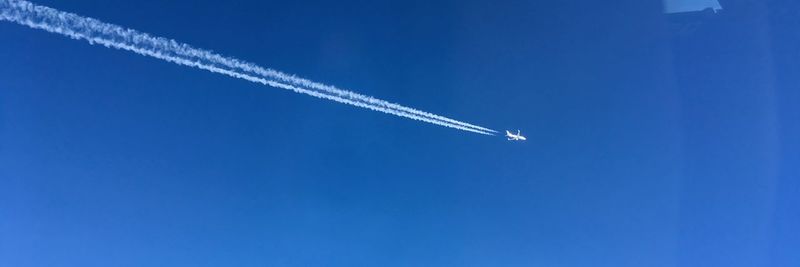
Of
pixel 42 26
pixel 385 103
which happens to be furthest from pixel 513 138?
pixel 42 26

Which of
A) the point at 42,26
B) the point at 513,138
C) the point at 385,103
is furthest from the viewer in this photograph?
the point at 513,138

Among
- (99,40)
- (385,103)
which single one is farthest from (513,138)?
(99,40)

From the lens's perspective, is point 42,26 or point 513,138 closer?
point 42,26

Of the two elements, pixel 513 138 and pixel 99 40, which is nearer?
pixel 99 40

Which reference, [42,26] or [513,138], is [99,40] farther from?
[513,138]

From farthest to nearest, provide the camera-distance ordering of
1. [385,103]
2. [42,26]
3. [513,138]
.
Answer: [513,138]
[385,103]
[42,26]

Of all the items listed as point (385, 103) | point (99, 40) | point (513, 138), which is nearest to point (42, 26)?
point (99, 40)

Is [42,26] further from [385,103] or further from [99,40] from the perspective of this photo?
[385,103]
